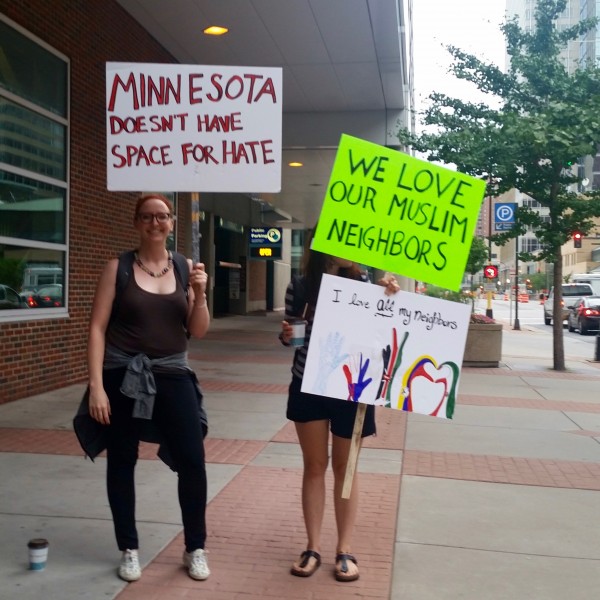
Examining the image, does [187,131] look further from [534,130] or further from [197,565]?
[534,130]

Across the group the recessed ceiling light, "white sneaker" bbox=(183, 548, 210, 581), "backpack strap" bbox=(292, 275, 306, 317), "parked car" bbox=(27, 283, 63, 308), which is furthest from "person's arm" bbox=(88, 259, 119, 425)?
the recessed ceiling light

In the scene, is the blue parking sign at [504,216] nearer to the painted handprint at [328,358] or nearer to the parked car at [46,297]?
the parked car at [46,297]

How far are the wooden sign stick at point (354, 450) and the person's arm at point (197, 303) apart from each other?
891 millimetres

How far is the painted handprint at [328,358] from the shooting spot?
13.5ft

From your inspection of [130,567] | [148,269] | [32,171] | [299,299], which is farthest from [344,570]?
[32,171]

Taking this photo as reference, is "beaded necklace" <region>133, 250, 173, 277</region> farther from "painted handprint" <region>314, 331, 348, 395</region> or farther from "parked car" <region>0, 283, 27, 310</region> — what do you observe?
"parked car" <region>0, 283, 27, 310</region>

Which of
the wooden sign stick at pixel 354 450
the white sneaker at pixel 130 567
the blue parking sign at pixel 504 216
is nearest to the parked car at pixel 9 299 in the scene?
the white sneaker at pixel 130 567

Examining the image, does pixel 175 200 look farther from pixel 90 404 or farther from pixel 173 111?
pixel 90 404

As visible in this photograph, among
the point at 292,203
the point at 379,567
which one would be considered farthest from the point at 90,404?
the point at 292,203

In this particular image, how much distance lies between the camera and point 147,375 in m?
3.94

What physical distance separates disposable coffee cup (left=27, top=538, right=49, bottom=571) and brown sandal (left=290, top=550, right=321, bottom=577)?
1253mm

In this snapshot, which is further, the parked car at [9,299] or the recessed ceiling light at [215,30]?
the recessed ceiling light at [215,30]

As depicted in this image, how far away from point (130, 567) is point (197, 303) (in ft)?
4.42

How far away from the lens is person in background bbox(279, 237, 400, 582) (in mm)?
4195
